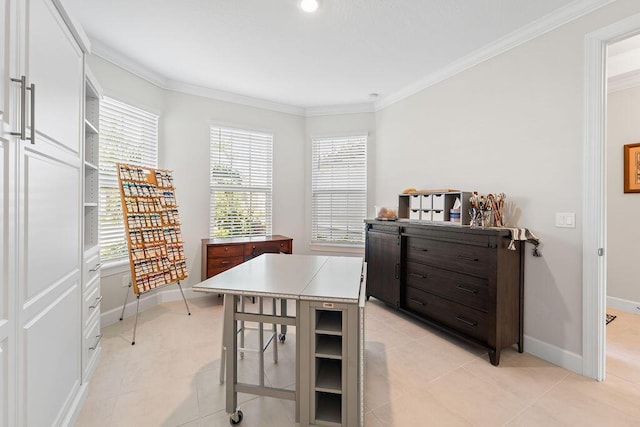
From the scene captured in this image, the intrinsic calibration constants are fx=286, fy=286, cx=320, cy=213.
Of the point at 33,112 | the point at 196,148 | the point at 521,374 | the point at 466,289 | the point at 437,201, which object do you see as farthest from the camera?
the point at 196,148

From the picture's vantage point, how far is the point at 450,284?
2.78 m

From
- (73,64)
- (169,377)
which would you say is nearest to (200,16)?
(73,64)

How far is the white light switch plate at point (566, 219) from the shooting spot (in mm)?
2309

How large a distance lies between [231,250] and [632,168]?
506 cm

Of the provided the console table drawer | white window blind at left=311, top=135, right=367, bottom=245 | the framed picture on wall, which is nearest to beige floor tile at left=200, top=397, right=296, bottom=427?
the console table drawer

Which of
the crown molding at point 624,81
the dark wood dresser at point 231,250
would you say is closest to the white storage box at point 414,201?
the dark wood dresser at point 231,250

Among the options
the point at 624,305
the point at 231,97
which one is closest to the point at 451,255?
the point at 624,305

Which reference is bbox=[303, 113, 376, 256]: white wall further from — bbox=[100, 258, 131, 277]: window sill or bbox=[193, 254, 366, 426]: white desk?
bbox=[193, 254, 366, 426]: white desk

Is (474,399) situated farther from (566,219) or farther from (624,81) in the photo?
(624,81)

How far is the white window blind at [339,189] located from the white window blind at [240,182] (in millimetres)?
795

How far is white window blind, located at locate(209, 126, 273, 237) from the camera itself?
13.9 feet

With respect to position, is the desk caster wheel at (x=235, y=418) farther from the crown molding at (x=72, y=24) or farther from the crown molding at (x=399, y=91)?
the crown molding at (x=399, y=91)

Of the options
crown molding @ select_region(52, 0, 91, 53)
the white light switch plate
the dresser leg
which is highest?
crown molding @ select_region(52, 0, 91, 53)

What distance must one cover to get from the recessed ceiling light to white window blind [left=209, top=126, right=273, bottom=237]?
235cm
